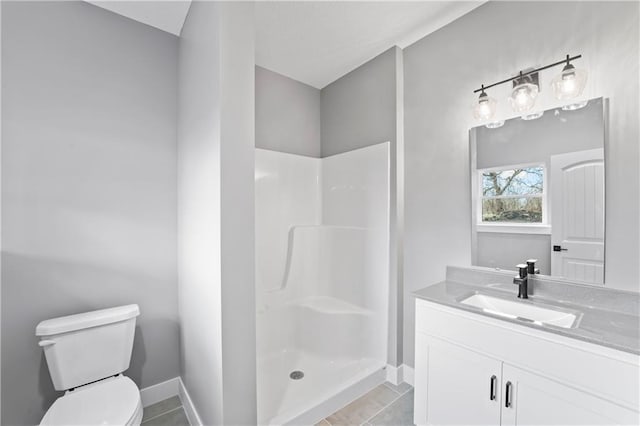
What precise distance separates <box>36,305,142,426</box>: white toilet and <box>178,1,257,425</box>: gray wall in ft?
1.30

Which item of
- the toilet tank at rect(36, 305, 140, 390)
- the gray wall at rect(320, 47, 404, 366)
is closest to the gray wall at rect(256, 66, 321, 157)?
the gray wall at rect(320, 47, 404, 366)

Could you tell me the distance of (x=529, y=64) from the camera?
1.58 metres

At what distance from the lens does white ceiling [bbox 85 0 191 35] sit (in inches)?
68.7

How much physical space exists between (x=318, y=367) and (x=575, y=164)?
2247mm

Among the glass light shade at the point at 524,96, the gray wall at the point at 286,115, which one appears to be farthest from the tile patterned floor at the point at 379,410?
the gray wall at the point at 286,115

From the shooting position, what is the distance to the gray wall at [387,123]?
A: 2.19m

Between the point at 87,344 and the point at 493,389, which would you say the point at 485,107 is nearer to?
the point at 493,389

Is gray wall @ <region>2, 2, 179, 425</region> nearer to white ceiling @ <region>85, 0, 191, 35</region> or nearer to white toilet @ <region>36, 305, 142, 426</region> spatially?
white ceiling @ <region>85, 0, 191, 35</region>

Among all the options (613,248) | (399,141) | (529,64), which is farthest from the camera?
(399,141)

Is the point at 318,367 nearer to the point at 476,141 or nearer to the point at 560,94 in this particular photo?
the point at 476,141

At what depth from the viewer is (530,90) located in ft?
5.06

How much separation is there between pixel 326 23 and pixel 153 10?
1157 millimetres

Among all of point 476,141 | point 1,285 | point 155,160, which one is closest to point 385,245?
point 476,141

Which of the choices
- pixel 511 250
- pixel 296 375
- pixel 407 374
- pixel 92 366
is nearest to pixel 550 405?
pixel 511 250
